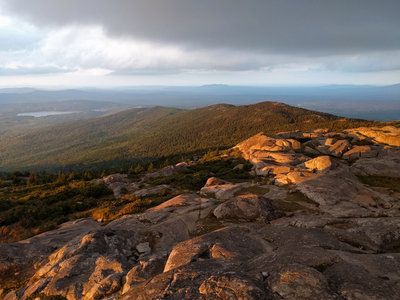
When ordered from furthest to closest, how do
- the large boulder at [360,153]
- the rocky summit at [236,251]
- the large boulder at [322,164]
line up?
the large boulder at [360,153] → the large boulder at [322,164] → the rocky summit at [236,251]

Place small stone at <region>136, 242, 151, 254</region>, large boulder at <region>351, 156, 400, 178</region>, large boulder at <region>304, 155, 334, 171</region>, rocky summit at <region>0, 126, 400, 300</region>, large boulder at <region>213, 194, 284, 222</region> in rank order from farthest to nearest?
large boulder at <region>304, 155, 334, 171</region>, large boulder at <region>351, 156, 400, 178</region>, large boulder at <region>213, 194, 284, 222</region>, small stone at <region>136, 242, 151, 254</region>, rocky summit at <region>0, 126, 400, 300</region>

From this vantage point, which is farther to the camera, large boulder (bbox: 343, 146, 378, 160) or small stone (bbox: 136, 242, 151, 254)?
large boulder (bbox: 343, 146, 378, 160)

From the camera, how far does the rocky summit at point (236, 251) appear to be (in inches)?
251

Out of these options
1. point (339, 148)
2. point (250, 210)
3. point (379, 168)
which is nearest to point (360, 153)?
point (339, 148)

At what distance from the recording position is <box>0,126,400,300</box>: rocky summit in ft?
20.9

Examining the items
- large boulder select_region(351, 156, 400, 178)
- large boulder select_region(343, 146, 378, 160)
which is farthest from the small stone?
large boulder select_region(343, 146, 378, 160)

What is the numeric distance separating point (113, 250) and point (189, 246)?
5.31 m

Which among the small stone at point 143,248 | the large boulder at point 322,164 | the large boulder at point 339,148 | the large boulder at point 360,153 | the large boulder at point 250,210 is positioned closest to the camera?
the small stone at point 143,248

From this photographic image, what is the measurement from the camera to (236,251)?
9578 millimetres

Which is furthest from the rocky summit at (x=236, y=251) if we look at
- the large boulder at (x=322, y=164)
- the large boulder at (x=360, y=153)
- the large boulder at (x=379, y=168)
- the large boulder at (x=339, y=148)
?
the large boulder at (x=339, y=148)

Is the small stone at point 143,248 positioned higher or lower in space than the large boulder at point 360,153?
lower

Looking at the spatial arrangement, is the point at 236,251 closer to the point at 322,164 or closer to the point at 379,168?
the point at 322,164

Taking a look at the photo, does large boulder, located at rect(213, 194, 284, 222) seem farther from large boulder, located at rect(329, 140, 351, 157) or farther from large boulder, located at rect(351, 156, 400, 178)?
large boulder, located at rect(329, 140, 351, 157)

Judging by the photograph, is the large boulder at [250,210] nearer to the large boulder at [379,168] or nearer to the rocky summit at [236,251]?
the rocky summit at [236,251]
